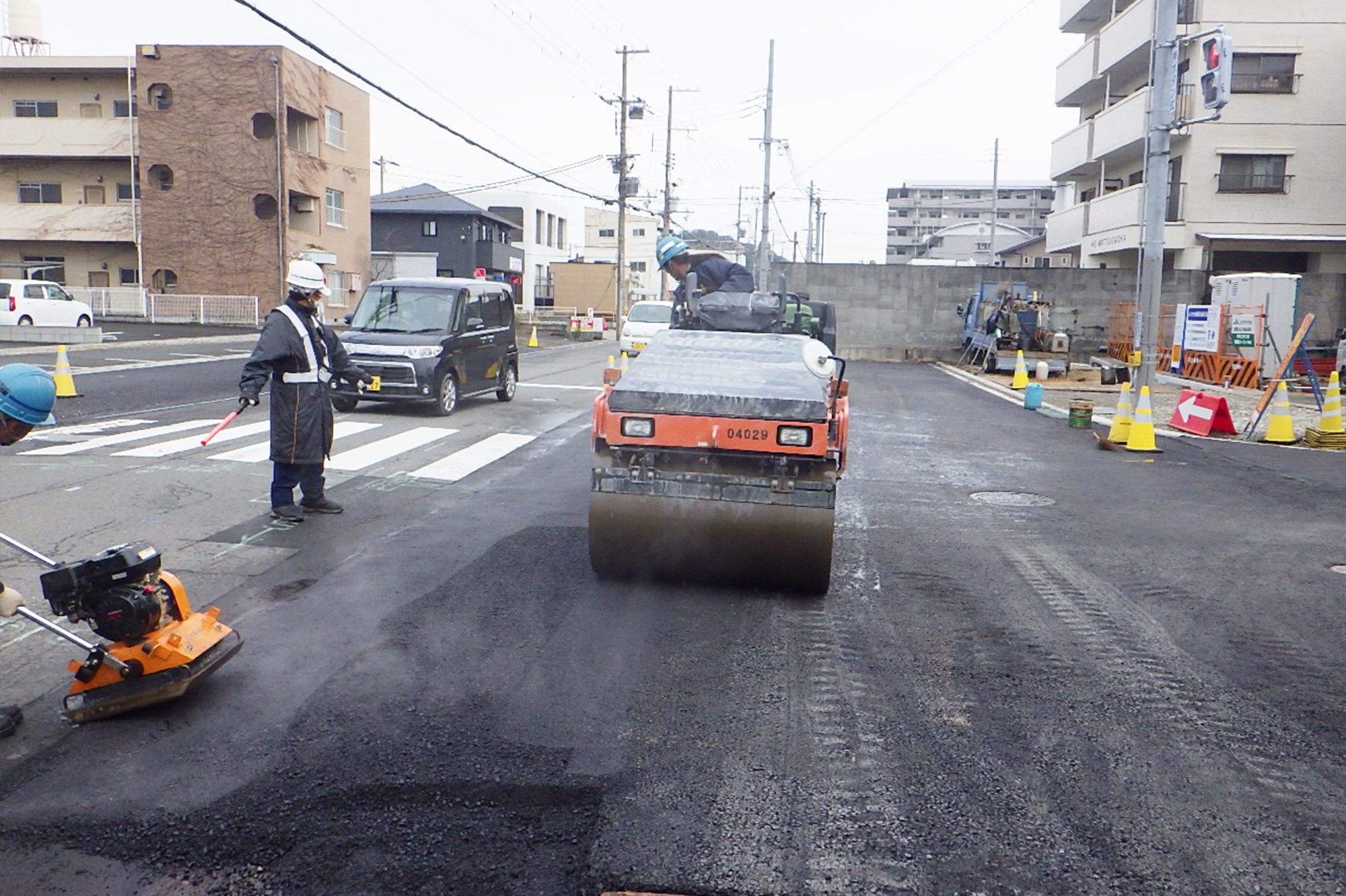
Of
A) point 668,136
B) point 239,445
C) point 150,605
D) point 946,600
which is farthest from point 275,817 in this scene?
point 668,136

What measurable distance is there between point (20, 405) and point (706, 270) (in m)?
5.85

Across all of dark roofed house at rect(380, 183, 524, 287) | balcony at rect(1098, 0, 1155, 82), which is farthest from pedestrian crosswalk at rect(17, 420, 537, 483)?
dark roofed house at rect(380, 183, 524, 287)

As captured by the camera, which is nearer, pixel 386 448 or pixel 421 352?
pixel 386 448

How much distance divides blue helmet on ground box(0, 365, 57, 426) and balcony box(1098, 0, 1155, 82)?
102 feet

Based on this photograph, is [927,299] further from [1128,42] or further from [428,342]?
[428,342]

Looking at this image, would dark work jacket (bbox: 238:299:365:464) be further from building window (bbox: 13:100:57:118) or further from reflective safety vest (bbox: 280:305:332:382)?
building window (bbox: 13:100:57:118)

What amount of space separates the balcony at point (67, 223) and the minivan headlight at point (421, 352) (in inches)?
1313

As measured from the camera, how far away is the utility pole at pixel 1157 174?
1633 cm

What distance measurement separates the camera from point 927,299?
111ft

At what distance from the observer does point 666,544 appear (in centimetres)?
611

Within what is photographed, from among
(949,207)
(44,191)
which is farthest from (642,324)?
(949,207)

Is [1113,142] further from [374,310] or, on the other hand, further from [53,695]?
[53,695]

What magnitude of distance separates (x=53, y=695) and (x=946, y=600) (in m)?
4.60

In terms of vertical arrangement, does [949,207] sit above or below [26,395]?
above
